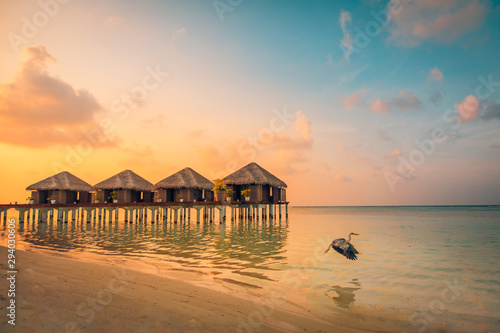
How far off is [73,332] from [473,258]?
12.5 meters

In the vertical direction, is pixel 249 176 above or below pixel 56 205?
above

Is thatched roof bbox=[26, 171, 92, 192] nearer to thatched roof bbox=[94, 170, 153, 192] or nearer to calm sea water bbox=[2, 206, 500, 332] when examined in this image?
thatched roof bbox=[94, 170, 153, 192]

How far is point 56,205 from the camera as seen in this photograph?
28.0 m

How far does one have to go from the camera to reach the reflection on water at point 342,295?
533 cm

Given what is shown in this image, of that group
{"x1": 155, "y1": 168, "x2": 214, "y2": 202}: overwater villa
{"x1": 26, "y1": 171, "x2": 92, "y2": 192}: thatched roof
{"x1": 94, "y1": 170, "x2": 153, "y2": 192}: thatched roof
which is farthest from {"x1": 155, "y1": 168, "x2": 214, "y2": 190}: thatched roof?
{"x1": 26, "y1": 171, "x2": 92, "y2": 192}: thatched roof

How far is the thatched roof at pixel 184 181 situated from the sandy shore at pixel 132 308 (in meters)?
23.7

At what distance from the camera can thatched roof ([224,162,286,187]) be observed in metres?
28.4

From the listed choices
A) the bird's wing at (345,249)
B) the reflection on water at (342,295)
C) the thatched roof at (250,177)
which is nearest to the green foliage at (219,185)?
the thatched roof at (250,177)

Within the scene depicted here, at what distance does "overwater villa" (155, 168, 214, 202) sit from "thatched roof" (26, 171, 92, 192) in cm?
955

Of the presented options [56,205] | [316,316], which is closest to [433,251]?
[316,316]

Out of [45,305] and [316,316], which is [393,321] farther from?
[45,305]

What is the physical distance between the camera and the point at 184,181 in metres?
29.5

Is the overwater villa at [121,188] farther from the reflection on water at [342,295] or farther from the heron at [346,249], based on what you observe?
the reflection on water at [342,295]

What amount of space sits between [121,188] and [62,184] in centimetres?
705
